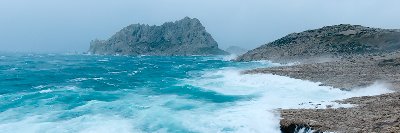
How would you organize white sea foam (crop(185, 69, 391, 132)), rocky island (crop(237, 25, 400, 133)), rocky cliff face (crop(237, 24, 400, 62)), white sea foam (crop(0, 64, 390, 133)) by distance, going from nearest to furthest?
1. rocky island (crop(237, 25, 400, 133))
2. white sea foam (crop(185, 69, 391, 132))
3. white sea foam (crop(0, 64, 390, 133))
4. rocky cliff face (crop(237, 24, 400, 62))

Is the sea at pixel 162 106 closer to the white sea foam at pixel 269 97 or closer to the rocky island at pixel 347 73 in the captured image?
the white sea foam at pixel 269 97

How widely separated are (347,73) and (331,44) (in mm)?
72872

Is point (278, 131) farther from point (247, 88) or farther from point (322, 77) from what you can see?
point (322, 77)

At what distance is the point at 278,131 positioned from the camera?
25.6 m

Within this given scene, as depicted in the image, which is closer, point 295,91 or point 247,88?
point 295,91

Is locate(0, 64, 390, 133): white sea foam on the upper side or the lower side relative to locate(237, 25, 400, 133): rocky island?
lower

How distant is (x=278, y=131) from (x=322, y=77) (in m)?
28.1

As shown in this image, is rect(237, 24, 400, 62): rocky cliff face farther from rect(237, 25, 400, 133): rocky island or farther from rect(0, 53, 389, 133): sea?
rect(0, 53, 389, 133): sea

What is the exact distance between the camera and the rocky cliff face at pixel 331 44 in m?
110

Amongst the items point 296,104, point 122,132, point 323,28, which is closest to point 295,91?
point 296,104

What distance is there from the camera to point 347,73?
53.1 m

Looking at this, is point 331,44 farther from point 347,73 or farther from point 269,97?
point 269,97

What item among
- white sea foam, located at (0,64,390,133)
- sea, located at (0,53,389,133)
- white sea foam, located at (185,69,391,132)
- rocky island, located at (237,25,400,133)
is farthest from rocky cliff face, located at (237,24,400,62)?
white sea foam, located at (0,64,390,133)

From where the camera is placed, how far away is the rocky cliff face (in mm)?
109750
